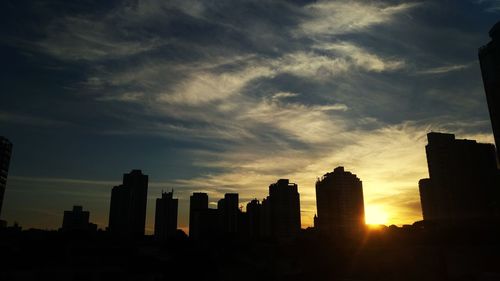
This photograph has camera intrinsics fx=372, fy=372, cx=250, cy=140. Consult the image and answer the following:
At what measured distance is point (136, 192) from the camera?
4975 inches

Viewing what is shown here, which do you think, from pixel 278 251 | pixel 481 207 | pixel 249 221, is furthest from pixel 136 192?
pixel 481 207

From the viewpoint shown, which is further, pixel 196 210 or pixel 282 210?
pixel 282 210

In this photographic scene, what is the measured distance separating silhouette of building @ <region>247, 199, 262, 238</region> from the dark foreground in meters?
65.8

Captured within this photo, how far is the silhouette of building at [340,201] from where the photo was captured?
135125 millimetres

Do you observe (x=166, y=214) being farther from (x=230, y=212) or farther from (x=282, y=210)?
(x=282, y=210)

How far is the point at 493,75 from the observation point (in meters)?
65.5

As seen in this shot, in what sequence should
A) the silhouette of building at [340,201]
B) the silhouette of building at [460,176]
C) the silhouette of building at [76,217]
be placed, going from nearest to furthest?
1. the silhouette of building at [460,176]
2. the silhouette of building at [340,201]
3. the silhouette of building at [76,217]

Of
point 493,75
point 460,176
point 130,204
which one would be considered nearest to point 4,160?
point 130,204

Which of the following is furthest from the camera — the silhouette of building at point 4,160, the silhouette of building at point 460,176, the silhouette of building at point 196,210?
the silhouette of building at point 196,210

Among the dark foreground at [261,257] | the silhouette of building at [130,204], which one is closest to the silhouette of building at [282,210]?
the silhouette of building at [130,204]

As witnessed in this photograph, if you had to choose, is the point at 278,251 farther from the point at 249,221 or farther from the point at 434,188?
the point at 249,221

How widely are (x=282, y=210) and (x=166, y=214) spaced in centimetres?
4331

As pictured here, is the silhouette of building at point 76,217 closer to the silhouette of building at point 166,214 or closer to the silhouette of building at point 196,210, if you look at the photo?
the silhouette of building at point 166,214

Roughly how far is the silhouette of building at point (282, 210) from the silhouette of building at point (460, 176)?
147 ft
